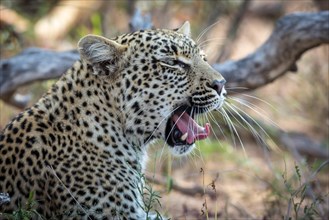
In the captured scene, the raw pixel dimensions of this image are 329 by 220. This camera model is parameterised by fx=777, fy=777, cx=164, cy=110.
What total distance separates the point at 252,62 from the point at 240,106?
3546 mm

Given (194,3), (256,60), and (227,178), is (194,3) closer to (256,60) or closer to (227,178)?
(227,178)

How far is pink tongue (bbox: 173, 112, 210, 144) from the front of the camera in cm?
619

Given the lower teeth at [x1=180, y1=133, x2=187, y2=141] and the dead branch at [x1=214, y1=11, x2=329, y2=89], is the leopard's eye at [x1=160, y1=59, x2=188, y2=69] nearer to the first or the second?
the lower teeth at [x1=180, y1=133, x2=187, y2=141]

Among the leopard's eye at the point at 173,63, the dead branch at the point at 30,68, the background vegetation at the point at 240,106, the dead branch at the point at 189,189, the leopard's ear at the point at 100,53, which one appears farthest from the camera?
the dead branch at the point at 189,189

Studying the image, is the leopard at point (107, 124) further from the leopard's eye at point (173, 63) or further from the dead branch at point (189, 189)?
the dead branch at point (189, 189)

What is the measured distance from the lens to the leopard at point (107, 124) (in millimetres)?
5773

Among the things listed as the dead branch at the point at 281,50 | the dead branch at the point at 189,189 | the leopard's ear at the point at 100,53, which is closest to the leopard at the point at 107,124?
the leopard's ear at the point at 100,53

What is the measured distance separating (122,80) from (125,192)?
2.88 feet

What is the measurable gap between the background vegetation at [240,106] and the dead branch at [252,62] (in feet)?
0.98

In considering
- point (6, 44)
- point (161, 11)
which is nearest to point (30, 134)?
point (6, 44)

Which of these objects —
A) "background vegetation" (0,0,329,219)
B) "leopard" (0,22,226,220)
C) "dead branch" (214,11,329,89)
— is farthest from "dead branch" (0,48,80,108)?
"leopard" (0,22,226,220)

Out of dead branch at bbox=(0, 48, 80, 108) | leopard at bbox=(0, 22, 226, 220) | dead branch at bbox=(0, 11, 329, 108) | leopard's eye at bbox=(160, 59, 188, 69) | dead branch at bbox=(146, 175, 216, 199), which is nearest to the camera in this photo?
leopard at bbox=(0, 22, 226, 220)

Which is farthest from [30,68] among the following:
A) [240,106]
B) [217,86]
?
[240,106]

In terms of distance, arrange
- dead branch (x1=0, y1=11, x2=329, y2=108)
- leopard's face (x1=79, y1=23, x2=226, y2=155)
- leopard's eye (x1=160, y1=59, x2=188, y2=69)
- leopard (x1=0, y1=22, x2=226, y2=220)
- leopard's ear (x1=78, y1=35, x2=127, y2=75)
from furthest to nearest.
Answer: dead branch (x1=0, y1=11, x2=329, y2=108) < leopard's eye (x1=160, y1=59, x2=188, y2=69) < leopard's face (x1=79, y1=23, x2=226, y2=155) < leopard's ear (x1=78, y1=35, x2=127, y2=75) < leopard (x1=0, y1=22, x2=226, y2=220)
